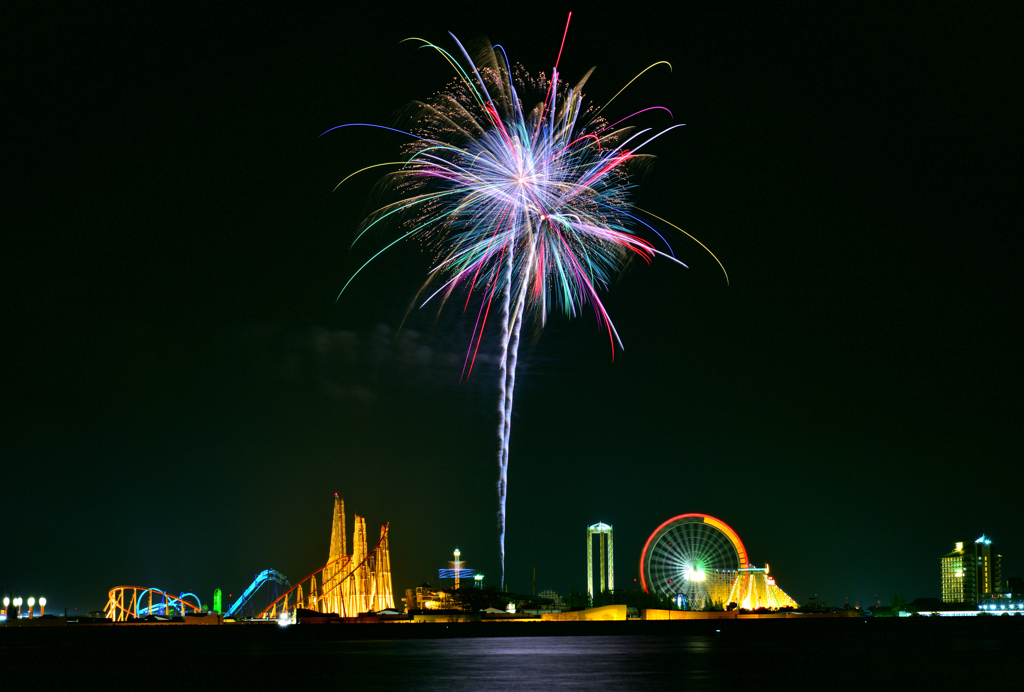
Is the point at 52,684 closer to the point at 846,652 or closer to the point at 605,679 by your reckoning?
the point at 605,679

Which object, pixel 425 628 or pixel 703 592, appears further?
pixel 703 592

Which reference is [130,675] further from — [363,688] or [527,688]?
[527,688]

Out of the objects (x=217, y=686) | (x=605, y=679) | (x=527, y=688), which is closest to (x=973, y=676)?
(x=605, y=679)

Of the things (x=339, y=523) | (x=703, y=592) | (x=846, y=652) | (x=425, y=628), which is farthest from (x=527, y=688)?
(x=703, y=592)

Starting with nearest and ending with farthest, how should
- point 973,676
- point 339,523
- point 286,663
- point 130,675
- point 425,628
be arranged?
point 973,676 → point 130,675 → point 286,663 → point 425,628 → point 339,523

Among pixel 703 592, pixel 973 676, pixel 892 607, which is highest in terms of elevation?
pixel 973 676

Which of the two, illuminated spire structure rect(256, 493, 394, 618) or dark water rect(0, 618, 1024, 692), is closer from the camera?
dark water rect(0, 618, 1024, 692)

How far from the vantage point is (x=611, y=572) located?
142 meters

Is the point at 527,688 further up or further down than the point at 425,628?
further up

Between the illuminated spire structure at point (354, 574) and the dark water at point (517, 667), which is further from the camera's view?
the illuminated spire structure at point (354, 574)

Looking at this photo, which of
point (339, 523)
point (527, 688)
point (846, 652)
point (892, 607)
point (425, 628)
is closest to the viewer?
point (527, 688)

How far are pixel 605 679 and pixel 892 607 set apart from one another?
516 feet

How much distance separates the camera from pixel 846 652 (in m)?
50.3

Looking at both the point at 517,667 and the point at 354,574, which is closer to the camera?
the point at 517,667
